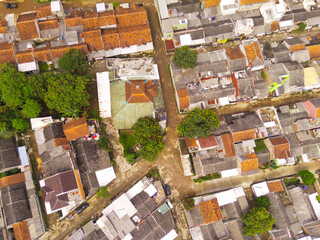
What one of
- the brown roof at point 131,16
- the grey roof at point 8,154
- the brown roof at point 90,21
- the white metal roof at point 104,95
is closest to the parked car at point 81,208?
the grey roof at point 8,154

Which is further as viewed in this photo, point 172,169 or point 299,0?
point 299,0

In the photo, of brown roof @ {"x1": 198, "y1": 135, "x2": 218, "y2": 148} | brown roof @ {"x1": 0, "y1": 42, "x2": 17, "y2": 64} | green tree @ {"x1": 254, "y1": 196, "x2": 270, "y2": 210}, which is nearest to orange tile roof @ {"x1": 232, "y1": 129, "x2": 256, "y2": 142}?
brown roof @ {"x1": 198, "y1": 135, "x2": 218, "y2": 148}

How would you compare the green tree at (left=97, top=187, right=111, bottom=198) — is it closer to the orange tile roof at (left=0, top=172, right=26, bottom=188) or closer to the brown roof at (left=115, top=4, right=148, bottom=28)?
the orange tile roof at (left=0, top=172, right=26, bottom=188)

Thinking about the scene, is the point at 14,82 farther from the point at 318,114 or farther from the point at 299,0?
the point at 299,0

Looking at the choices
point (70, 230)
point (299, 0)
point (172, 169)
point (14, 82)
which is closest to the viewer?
point (14, 82)

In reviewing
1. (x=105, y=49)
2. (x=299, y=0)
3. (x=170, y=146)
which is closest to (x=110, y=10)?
(x=105, y=49)

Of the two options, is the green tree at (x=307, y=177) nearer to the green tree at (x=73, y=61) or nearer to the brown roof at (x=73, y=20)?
the green tree at (x=73, y=61)
